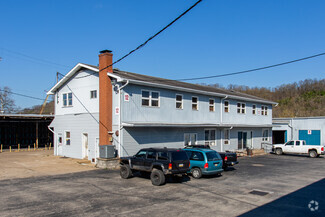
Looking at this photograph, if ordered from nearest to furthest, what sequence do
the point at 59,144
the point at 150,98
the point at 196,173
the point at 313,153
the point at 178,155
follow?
the point at 178,155, the point at 196,173, the point at 150,98, the point at 59,144, the point at 313,153

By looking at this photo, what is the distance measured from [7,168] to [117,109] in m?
8.23

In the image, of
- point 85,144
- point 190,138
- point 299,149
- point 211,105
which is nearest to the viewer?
point 85,144

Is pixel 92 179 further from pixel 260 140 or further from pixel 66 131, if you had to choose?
pixel 260 140

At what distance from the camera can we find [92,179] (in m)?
14.8

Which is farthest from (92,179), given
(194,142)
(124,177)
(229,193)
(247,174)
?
(194,142)

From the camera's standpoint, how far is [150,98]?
2123 centimetres

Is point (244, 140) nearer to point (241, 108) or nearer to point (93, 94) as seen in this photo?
point (241, 108)

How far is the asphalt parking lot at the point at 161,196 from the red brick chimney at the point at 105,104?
4.13 m

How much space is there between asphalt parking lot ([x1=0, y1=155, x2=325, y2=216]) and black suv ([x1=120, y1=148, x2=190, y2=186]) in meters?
0.62

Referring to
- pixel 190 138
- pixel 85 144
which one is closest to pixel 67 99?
pixel 85 144

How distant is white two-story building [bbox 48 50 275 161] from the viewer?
19.6 meters

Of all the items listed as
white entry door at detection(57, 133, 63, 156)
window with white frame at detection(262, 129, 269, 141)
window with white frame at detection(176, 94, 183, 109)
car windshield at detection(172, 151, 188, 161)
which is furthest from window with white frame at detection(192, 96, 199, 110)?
window with white frame at detection(262, 129, 269, 141)

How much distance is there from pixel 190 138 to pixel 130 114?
727 centimetres

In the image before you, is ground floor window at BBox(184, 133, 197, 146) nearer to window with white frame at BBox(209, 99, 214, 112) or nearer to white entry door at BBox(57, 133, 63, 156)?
window with white frame at BBox(209, 99, 214, 112)
